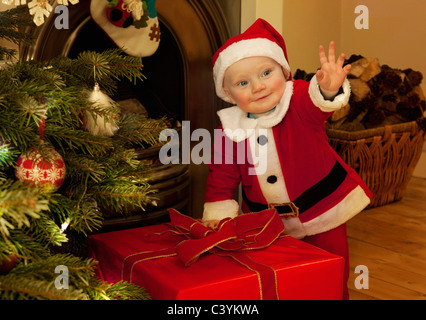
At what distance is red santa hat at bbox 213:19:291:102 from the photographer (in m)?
1.22

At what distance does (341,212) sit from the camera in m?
1.30

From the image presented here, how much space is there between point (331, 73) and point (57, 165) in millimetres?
617

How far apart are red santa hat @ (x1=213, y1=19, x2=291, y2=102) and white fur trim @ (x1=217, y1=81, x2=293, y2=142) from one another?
0.07 meters

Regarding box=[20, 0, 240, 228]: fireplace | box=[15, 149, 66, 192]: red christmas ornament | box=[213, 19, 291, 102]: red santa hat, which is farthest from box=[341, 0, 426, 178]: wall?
box=[15, 149, 66, 192]: red christmas ornament

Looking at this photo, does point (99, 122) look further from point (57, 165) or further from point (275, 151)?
point (275, 151)

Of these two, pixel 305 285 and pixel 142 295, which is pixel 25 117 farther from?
pixel 305 285

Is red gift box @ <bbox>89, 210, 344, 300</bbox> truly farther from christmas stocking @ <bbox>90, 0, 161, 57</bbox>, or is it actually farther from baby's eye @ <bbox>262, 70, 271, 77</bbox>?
christmas stocking @ <bbox>90, 0, 161, 57</bbox>

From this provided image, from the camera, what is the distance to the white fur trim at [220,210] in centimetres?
127

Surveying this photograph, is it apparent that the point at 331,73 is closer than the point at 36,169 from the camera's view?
No

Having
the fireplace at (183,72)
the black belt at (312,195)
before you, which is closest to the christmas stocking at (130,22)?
the fireplace at (183,72)

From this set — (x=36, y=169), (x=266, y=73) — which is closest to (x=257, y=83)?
(x=266, y=73)

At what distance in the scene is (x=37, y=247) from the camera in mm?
778

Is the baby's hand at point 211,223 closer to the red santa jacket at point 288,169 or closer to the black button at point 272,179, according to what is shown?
the red santa jacket at point 288,169
